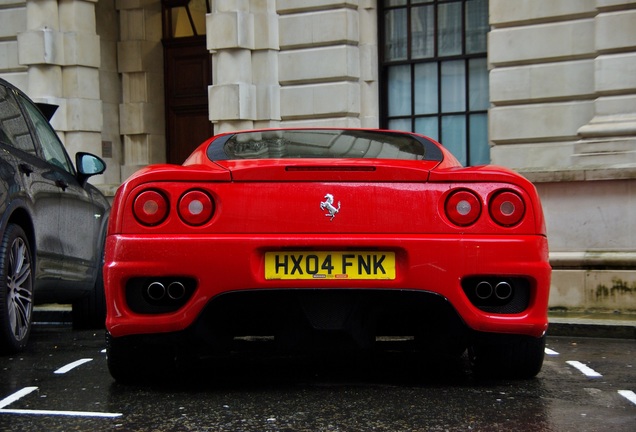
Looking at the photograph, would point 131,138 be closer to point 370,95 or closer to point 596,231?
point 370,95

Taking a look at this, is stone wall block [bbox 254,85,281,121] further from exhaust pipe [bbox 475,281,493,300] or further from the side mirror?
exhaust pipe [bbox 475,281,493,300]

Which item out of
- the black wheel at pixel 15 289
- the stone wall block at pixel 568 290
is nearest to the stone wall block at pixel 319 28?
the stone wall block at pixel 568 290

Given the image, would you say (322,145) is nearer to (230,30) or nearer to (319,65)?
(319,65)

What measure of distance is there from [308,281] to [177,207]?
0.67 m

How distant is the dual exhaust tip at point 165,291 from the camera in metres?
5.13

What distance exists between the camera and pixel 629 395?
17.3 ft

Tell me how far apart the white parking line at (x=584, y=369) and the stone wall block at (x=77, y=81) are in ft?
36.1

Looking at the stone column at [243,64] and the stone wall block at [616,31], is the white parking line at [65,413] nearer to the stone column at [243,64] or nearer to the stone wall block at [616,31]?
the stone wall block at [616,31]

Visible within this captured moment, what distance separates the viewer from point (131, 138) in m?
17.6

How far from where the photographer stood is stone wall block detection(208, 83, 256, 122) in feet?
48.8

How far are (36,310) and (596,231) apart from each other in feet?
16.3

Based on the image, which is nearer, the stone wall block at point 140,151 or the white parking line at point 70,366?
the white parking line at point 70,366

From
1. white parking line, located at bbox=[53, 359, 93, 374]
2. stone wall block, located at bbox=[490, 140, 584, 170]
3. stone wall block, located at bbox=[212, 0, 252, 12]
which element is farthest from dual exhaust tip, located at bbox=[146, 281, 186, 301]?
stone wall block, located at bbox=[212, 0, 252, 12]

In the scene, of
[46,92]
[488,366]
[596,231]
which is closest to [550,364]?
[488,366]
